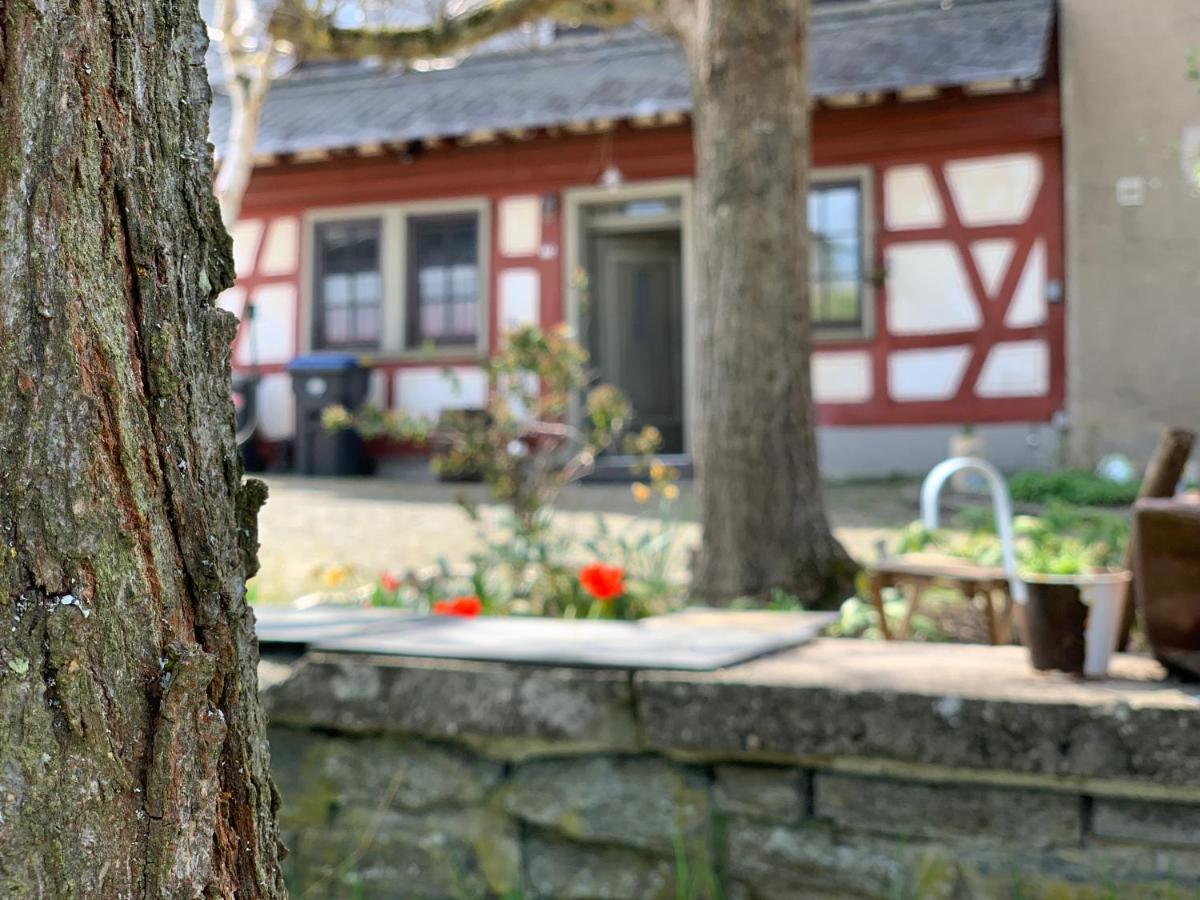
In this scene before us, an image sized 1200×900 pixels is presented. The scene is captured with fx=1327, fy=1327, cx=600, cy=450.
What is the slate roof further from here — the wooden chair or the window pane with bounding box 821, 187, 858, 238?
the wooden chair

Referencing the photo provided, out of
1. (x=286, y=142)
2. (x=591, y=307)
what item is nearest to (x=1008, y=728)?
(x=591, y=307)

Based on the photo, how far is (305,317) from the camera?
12.3 meters

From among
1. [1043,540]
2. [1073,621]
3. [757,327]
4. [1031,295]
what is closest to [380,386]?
[1031,295]

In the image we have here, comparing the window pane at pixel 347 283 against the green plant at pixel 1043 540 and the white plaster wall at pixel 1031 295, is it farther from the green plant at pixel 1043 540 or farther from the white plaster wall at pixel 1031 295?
the green plant at pixel 1043 540

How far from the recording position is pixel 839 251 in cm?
1059

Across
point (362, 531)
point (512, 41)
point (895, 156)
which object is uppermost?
point (512, 41)

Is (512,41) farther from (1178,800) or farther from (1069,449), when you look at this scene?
(1178,800)

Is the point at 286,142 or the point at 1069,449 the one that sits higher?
the point at 286,142

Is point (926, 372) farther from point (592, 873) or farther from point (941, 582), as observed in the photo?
point (592, 873)

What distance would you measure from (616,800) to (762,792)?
22 cm

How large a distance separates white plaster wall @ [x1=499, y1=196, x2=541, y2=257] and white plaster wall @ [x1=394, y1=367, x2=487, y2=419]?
1.11 meters

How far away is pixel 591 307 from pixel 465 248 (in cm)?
125

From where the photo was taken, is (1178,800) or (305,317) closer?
(1178,800)

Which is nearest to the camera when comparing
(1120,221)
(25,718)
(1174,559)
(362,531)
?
(25,718)
